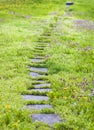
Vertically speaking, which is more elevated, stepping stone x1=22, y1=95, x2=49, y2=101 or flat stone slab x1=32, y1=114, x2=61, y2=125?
stepping stone x1=22, y1=95, x2=49, y2=101

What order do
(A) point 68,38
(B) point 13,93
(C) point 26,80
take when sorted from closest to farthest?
(B) point 13,93 → (C) point 26,80 → (A) point 68,38

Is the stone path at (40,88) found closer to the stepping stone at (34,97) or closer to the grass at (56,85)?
the stepping stone at (34,97)

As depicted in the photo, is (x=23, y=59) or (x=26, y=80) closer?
(x=26, y=80)

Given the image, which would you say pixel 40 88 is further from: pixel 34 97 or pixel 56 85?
pixel 34 97

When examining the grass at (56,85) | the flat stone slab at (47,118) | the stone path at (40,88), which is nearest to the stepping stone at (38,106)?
the stone path at (40,88)

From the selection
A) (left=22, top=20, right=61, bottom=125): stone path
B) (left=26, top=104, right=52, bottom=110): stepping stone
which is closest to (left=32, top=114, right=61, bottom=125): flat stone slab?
(left=22, top=20, right=61, bottom=125): stone path

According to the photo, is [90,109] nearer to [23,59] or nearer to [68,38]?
[23,59]

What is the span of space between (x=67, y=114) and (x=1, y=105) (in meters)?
2.36

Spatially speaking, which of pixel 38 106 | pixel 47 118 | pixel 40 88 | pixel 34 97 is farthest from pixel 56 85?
pixel 47 118

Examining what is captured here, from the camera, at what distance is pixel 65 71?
17109 mm

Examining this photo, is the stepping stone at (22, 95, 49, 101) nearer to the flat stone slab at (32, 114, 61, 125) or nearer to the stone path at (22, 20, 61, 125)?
the stone path at (22, 20, 61, 125)

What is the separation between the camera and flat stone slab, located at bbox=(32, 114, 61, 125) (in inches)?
424

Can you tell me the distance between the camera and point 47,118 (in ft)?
36.1

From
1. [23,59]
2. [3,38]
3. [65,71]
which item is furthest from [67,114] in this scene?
[3,38]
